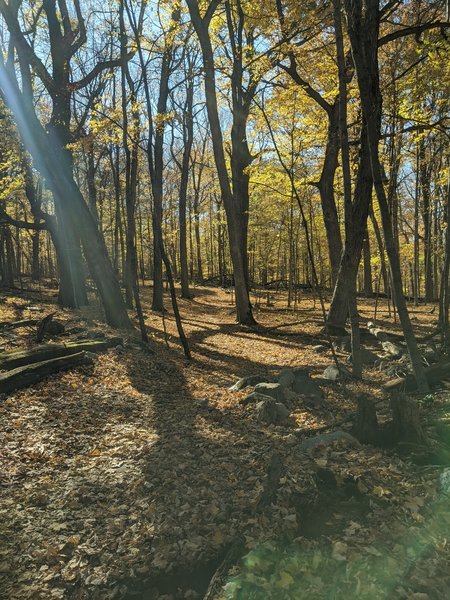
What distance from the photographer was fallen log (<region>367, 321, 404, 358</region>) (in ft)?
28.8

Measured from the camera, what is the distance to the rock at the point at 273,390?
20.9ft

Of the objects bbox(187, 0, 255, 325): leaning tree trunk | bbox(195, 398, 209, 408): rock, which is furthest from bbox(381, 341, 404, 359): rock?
bbox(187, 0, 255, 325): leaning tree trunk

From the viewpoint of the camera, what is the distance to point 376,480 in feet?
12.5

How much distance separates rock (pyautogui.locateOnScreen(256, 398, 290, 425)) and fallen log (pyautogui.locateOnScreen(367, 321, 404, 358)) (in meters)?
3.98

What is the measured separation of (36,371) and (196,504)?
4089mm

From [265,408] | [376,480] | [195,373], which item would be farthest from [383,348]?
[376,480]

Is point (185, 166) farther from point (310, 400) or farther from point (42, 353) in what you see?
point (310, 400)

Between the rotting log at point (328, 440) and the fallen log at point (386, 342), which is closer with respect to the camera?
the rotting log at point (328, 440)

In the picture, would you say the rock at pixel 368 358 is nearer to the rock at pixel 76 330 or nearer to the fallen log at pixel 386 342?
the fallen log at pixel 386 342

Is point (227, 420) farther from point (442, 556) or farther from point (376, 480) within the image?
point (442, 556)

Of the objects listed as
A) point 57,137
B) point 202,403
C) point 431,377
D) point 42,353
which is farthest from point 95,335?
point 431,377

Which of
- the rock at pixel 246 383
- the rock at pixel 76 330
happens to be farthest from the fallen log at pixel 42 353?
the rock at pixel 246 383

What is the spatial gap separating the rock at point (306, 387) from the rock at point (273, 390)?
361 mm

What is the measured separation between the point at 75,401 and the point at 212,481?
291 cm
